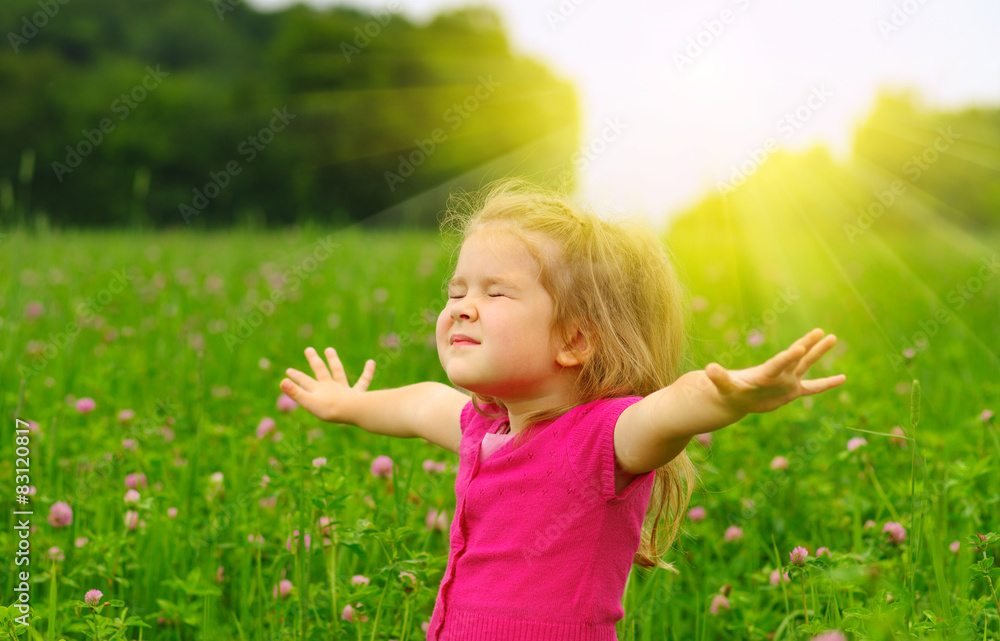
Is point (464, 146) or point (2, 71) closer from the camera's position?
point (2, 71)

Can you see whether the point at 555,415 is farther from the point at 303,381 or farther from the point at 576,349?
the point at 303,381

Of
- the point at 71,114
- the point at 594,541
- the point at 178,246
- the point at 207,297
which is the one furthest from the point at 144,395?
the point at 71,114

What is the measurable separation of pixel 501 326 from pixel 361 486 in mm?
1007

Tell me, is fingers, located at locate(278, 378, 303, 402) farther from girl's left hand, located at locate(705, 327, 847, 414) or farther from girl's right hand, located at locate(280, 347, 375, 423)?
girl's left hand, located at locate(705, 327, 847, 414)

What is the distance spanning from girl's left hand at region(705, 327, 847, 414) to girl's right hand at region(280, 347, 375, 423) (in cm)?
96

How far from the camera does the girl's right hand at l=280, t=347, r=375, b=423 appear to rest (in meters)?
1.88

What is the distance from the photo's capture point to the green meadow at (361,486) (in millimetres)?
1639

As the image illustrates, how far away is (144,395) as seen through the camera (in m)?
3.29

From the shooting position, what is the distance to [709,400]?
3.74ft

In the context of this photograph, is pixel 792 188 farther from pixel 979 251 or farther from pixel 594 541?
pixel 594 541

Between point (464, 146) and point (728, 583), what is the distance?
31.7 m

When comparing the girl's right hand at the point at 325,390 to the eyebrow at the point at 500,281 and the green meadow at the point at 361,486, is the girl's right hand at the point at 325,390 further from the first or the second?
the eyebrow at the point at 500,281

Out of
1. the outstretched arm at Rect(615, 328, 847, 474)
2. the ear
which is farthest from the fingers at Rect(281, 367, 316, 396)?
the outstretched arm at Rect(615, 328, 847, 474)

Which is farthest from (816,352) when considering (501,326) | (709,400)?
(501,326)
